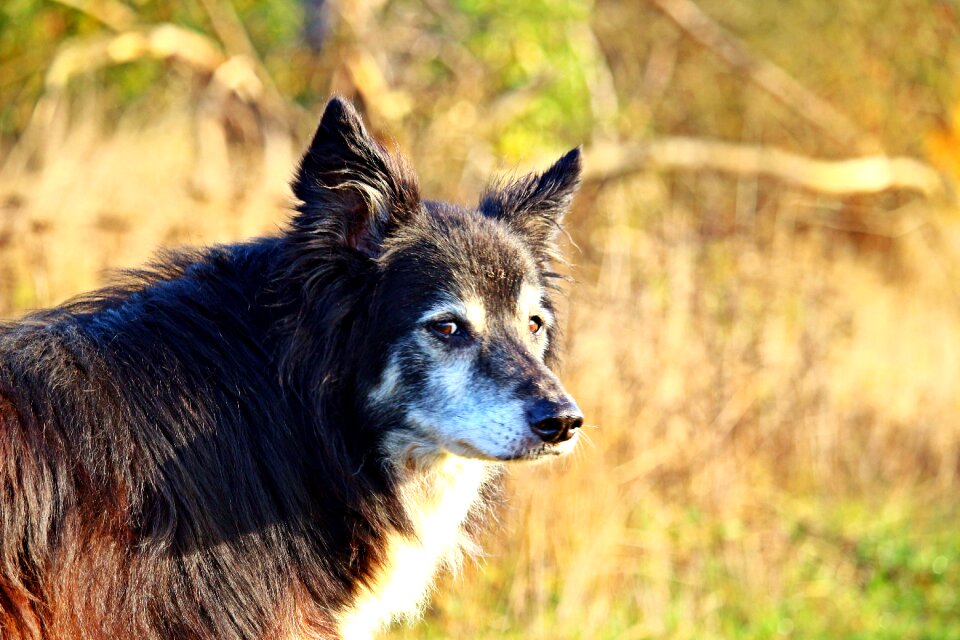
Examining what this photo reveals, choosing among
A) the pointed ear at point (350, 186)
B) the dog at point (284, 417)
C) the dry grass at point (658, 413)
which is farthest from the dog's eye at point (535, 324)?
the dry grass at point (658, 413)

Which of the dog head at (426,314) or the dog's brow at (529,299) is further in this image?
the dog's brow at (529,299)

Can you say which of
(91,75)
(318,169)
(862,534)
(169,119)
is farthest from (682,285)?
(91,75)

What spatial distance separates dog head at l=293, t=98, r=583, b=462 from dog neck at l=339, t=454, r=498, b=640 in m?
0.14

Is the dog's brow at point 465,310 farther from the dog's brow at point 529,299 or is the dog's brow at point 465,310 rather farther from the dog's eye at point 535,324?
the dog's eye at point 535,324

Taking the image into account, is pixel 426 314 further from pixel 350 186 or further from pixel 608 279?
pixel 608 279

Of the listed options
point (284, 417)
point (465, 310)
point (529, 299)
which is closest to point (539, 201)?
point (529, 299)

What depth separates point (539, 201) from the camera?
4.65 m

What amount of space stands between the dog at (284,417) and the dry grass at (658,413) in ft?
6.12

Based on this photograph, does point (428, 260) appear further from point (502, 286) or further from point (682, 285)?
point (682, 285)

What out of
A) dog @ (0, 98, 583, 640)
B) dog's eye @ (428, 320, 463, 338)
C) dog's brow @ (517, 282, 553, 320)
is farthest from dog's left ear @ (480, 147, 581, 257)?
dog's eye @ (428, 320, 463, 338)

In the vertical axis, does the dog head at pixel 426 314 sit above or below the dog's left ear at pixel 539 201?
below

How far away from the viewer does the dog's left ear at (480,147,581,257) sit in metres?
4.62

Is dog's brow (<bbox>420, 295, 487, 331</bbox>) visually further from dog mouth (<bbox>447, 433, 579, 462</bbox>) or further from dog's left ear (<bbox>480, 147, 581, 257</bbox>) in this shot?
dog's left ear (<bbox>480, 147, 581, 257</bbox>)

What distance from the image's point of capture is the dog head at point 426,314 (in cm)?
389
